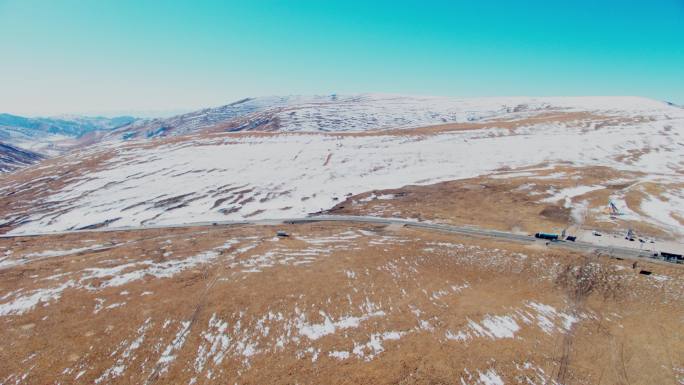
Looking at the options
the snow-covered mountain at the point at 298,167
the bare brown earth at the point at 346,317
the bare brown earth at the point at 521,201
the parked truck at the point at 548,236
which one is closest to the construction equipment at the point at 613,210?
the bare brown earth at the point at 521,201

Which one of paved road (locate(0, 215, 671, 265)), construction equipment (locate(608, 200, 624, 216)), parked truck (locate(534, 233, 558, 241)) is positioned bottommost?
paved road (locate(0, 215, 671, 265))

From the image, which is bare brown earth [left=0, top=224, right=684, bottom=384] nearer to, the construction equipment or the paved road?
the paved road

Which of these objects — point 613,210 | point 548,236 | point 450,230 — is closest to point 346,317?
point 450,230

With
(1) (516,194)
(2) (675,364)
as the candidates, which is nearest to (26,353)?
(2) (675,364)

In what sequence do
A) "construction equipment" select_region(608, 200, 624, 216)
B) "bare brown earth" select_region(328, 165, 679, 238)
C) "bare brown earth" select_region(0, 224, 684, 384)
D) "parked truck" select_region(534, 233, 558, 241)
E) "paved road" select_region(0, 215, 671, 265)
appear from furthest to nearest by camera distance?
1. "construction equipment" select_region(608, 200, 624, 216)
2. "bare brown earth" select_region(328, 165, 679, 238)
3. "parked truck" select_region(534, 233, 558, 241)
4. "paved road" select_region(0, 215, 671, 265)
5. "bare brown earth" select_region(0, 224, 684, 384)

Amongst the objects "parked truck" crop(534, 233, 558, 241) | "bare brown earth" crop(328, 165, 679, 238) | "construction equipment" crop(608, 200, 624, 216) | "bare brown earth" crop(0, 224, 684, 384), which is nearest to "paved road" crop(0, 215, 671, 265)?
"parked truck" crop(534, 233, 558, 241)

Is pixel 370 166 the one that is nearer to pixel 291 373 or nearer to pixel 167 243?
pixel 167 243
